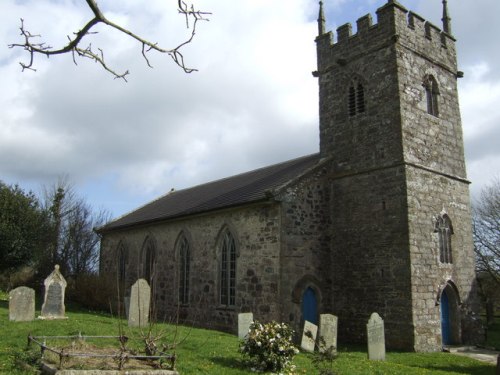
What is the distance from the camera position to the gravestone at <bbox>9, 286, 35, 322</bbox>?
15938 millimetres

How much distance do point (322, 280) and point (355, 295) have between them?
51.4 inches

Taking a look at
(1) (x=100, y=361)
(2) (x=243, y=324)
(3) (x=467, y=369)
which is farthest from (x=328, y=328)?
(1) (x=100, y=361)

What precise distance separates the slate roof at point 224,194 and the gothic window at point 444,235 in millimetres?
5246

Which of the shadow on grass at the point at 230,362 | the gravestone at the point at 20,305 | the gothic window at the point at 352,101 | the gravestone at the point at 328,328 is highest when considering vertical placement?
the gothic window at the point at 352,101

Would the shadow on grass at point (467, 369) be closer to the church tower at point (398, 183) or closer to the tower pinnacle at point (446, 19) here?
the church tower at point (398, 183)

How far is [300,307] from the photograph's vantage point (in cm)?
1706

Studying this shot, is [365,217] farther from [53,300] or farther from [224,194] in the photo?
[53,300]

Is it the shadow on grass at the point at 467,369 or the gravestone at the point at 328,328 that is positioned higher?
the gravestone at the point at 328,328

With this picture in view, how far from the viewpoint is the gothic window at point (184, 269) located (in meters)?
21.9

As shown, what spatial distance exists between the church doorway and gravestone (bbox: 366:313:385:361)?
5.27 m

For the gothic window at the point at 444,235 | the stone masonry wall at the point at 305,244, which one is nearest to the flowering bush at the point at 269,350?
the stone masonry wall at the point at 305,244

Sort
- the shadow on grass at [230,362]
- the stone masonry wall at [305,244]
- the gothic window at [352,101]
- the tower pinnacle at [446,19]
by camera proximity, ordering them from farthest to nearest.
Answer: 1. the tower pinnacle at [446,19]
2. the gothic window at [352,101]
3. the stone masonry wall at [305,244]
4. the shadow on grass at [230,362]

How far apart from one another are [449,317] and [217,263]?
9.10 m

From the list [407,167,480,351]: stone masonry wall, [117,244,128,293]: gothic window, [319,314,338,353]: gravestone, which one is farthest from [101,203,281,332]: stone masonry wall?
[407,167,480,351]: stone masonry wall
